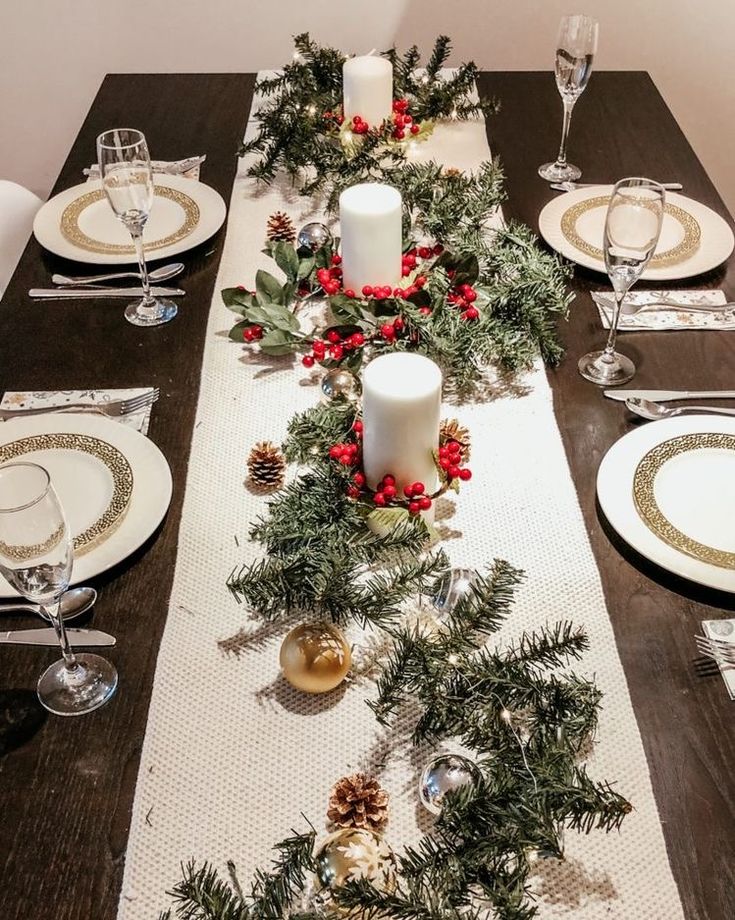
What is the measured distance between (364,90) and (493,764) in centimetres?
110

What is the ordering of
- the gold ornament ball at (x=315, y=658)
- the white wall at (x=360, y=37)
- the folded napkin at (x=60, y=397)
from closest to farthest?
the gold ornament ball at (x=315, y=658)
the folded napkin at (x=60, y=397)
the white wall at (x=360, y=37)

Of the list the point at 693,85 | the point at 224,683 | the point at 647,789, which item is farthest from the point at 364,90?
the point at 693,85

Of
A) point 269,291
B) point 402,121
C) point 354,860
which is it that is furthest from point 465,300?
point 354,860

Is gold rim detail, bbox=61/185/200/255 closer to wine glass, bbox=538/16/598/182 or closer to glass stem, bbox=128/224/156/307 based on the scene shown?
glass stem, bbox=128/224/156/307

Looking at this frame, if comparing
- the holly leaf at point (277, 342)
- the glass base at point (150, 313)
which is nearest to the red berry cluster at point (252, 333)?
the holly leaf at point (277, 342)

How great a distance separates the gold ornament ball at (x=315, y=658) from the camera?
68cm

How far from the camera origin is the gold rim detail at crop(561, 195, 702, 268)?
1.18 metres

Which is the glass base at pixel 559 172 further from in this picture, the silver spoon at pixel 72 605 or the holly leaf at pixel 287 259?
the silver spoon at pixel 72 605

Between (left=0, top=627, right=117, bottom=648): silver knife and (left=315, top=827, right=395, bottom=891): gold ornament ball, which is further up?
(left=315, top=827, right=395, bottom=891): gold ornament ball

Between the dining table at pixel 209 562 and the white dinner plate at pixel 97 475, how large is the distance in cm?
2

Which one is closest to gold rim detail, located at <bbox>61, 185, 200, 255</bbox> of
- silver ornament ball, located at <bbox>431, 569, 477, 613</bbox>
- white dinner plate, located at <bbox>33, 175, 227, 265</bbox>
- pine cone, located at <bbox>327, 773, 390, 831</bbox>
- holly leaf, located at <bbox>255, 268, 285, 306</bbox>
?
white dinner plate, located at <bbox>33, 175, 227, 265</bbox>

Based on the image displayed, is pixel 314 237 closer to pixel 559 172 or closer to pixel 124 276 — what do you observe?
pixel 124 276

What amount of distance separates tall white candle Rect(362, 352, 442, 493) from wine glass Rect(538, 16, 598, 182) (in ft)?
2.40

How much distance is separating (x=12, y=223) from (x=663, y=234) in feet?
3.32
